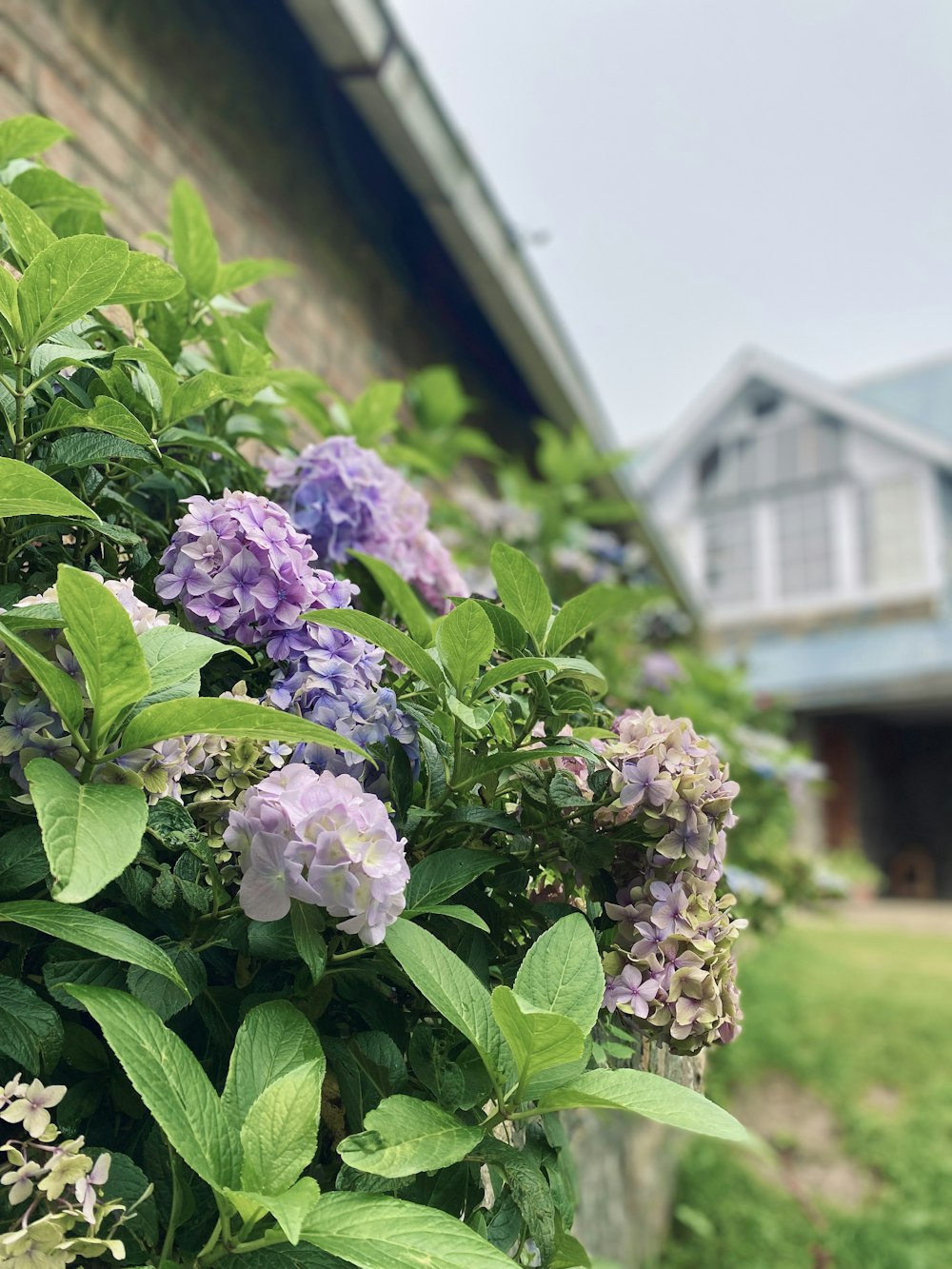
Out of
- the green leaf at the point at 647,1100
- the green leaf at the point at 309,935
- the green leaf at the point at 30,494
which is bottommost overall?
the green leaf at the point at 647,1100

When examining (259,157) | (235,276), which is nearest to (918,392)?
(259,157)

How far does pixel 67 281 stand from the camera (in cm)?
77

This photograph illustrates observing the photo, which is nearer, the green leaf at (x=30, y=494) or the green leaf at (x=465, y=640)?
the green leaf at (x=30, y=494)

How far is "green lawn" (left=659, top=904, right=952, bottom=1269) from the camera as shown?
2902mm

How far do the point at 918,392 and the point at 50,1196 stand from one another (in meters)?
15.5

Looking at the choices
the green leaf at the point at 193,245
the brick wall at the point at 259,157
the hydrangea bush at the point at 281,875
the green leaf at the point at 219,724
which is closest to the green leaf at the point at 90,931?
the hydrangea bush at the point at 281,875

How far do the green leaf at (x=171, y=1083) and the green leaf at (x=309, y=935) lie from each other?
0.31 feet

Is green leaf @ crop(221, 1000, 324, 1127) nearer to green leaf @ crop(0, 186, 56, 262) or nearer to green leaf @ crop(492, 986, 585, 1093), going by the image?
green leaf @ crop(492, 986, 585, 1093)

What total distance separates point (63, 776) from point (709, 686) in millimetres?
2944

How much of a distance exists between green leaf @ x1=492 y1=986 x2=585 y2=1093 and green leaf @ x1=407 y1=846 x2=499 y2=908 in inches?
4.7

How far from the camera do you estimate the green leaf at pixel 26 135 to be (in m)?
1.17

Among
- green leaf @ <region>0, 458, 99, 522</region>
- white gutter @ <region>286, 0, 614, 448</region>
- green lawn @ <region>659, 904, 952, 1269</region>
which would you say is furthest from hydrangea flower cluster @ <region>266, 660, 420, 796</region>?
green lawn @ <region>659, 904, 952, 1269</region>

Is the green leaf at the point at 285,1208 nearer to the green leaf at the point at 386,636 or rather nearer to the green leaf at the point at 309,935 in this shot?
the green leaf at the point at 309,935

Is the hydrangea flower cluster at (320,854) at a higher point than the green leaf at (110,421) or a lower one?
lower
